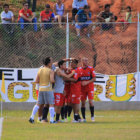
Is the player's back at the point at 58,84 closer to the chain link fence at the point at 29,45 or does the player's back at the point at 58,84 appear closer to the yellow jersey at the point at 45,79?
the yellow jersey at the point at 45,79

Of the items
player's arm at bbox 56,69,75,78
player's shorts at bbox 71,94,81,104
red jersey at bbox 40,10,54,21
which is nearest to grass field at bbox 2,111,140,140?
player's shorts at bbox 71,94,81,104

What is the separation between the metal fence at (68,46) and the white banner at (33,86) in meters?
0.40

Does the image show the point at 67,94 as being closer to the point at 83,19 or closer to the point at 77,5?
the point at 83,19

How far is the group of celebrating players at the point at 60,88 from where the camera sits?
1558cm

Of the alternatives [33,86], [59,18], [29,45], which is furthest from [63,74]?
[59,18]

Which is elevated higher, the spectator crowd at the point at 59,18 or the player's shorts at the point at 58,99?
the spectator crowd at the point at 59,18

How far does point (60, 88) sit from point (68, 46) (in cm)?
554

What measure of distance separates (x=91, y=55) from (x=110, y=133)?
971 centimetres

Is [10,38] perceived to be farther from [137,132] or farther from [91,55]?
[137,132]

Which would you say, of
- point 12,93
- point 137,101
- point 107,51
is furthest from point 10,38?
point 137,101

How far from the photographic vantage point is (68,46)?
21.3 metres

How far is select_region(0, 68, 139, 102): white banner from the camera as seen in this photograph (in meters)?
21.3

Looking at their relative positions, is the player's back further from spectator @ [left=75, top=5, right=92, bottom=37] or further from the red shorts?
spectator @ [left=75, top=5, right=92, bottom=37]

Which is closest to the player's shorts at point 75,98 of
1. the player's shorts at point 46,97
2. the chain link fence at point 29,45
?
the player's shorts at point 46,97
